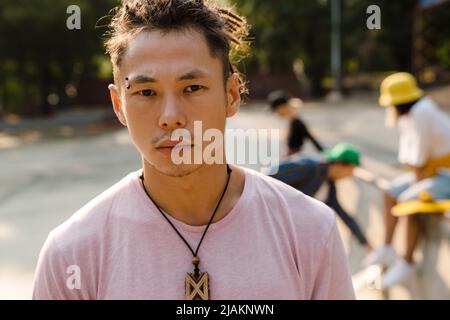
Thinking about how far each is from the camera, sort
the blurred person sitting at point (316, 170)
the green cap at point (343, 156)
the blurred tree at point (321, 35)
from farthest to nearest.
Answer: the blurred tree at point (321, 35), the green cap at point (343, 156), the blurred person sitting at point (316, 170)

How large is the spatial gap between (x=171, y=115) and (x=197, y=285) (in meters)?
0.42

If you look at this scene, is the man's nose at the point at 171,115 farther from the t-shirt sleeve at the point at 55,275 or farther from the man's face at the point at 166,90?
the t-shirt sleeve at the point at 55,275

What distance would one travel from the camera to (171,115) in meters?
1.41

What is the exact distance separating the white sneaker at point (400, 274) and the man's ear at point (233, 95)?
10.6 ft

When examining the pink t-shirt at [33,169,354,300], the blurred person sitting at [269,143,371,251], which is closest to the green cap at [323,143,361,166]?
the blurred person sitting at [269,143,371,251]

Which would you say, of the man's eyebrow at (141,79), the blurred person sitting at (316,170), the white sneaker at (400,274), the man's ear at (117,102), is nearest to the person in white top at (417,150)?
the white sneaker at (400,274)

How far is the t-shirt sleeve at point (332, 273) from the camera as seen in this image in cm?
150

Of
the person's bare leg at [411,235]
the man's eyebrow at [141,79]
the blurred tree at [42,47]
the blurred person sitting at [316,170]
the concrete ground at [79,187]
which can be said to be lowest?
the concrete ground at [79,187]

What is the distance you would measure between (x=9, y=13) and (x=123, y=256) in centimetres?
2319

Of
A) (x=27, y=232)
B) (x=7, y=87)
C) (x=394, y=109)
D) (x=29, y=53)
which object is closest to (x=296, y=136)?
(x=394, y=109)

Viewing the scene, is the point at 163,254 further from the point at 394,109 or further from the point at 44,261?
the point at 394,109

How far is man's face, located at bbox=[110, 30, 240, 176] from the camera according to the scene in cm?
142

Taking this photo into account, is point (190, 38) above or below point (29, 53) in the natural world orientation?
below
